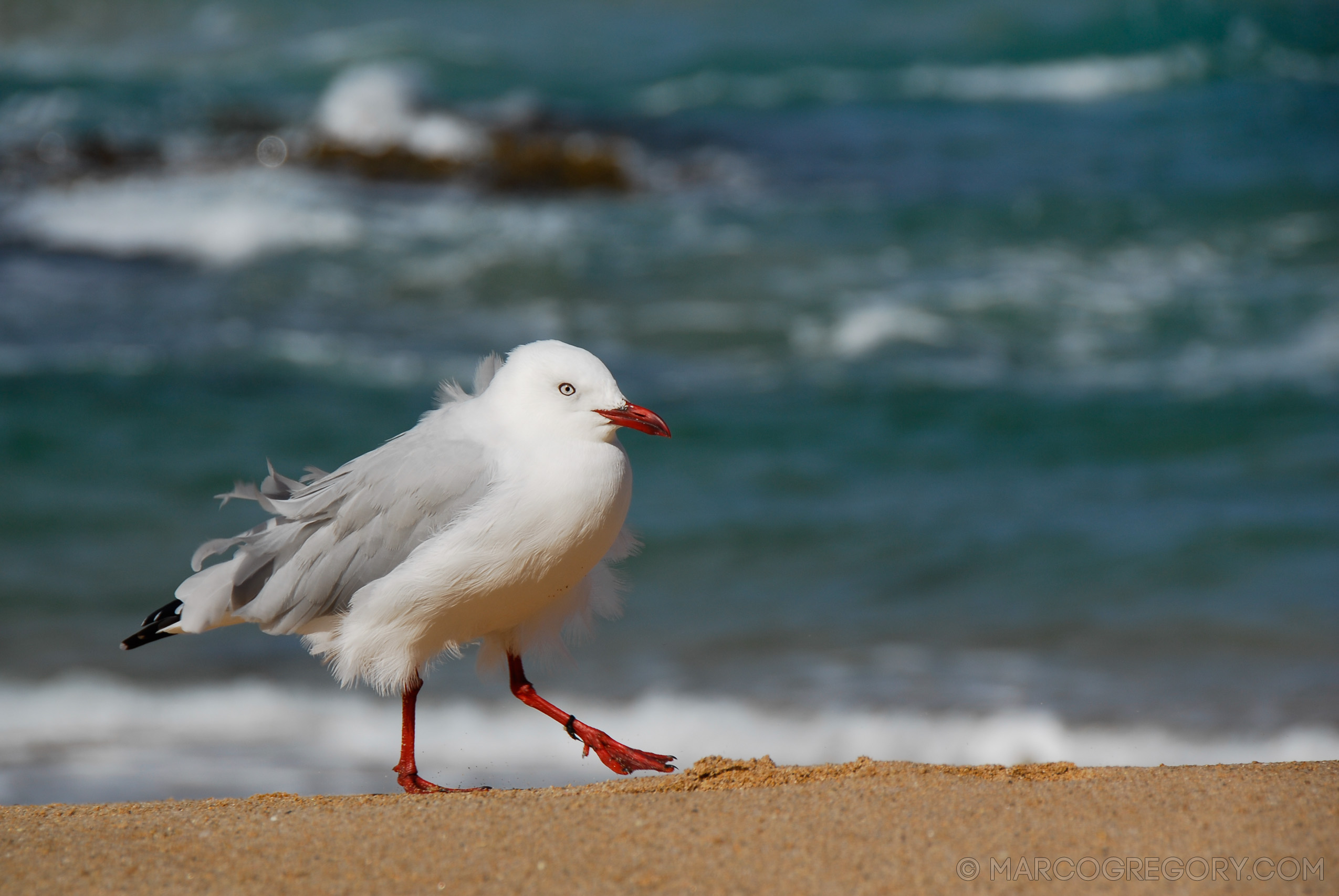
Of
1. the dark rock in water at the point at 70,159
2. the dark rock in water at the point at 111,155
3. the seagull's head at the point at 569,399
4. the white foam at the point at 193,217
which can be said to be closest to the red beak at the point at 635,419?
the seagull's head at the point at 569,399

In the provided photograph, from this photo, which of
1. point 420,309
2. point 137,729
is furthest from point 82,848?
point 420,309

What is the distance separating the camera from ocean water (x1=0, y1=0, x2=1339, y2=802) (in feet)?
20.7

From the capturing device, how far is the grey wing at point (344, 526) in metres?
4.20

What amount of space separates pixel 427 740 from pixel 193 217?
12.8 metres

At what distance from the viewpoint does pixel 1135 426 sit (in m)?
10.1

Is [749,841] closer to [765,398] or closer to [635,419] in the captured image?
[635,419]

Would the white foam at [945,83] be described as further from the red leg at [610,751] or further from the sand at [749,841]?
the sand at [749,841]

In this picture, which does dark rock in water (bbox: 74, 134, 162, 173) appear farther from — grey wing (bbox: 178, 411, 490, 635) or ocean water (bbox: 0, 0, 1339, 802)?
grey wing (bbox: 178, 411, 490, 635)

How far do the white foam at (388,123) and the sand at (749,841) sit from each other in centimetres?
1764

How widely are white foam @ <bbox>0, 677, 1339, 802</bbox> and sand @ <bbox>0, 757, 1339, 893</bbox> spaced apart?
1769 mm

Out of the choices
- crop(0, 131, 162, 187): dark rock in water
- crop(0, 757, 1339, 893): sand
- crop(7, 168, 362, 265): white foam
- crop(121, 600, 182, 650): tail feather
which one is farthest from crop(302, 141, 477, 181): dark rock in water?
crop(0, 757, 1339, 893): sand

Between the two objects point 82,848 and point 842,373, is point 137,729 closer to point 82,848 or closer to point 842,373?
point 82,848

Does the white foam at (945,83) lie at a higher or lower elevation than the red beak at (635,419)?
higher

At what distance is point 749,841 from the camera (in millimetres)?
3320
